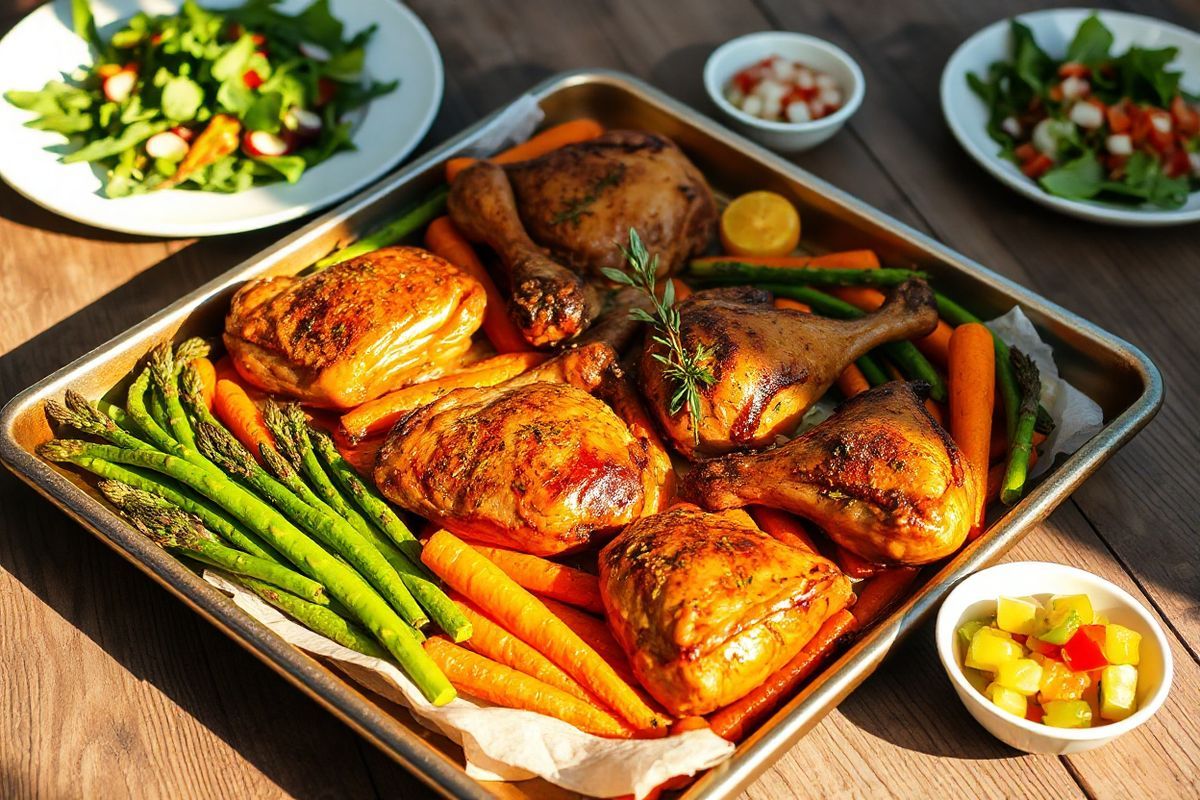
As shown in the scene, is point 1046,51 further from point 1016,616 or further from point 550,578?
point 550,578

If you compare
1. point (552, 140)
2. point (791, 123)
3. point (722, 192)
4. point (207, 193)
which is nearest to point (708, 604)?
point (722, 192)

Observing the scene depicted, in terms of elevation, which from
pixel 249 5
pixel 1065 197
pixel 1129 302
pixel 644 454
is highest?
pixel 249 5

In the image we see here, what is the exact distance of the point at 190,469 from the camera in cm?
309

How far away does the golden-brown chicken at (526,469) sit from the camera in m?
2.87

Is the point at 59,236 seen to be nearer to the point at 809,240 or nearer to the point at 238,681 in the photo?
the point at 238,681

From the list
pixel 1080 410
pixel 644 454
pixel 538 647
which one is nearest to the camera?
pixel 538 647

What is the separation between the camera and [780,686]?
2705mm

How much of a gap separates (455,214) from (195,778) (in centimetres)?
199

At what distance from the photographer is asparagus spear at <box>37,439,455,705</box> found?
2711 millimetres

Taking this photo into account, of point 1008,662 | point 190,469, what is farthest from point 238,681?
point 1008,662

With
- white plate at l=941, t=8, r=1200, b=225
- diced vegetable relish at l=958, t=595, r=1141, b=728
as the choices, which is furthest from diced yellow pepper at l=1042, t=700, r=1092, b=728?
white plate at l=941, t=8, r=1200, b=225

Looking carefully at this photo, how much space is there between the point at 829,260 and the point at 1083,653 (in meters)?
1.62

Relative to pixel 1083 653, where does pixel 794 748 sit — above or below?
below

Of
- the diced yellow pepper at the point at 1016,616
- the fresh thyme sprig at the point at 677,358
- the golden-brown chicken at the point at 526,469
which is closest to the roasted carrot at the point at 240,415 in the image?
the golden-brown chicken at the point at 526,469
